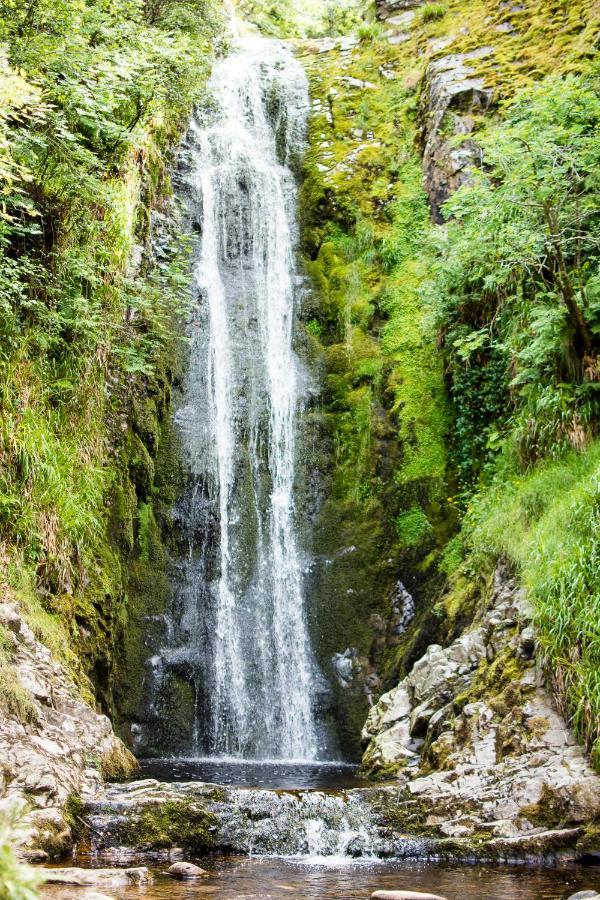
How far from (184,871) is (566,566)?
3.95 meters

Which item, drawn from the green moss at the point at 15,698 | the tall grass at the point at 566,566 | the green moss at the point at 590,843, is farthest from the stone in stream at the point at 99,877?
the tall grass at the point at 566,566

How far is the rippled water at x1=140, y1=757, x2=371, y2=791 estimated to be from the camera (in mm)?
7761

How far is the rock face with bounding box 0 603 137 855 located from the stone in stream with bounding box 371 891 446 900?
7.41ft

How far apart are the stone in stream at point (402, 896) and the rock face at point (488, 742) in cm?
156

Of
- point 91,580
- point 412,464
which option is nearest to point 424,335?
point 412,464

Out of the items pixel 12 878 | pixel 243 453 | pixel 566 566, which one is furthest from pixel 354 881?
pixel 243 453

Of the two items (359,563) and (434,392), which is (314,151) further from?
(359,563)

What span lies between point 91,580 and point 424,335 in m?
7.06

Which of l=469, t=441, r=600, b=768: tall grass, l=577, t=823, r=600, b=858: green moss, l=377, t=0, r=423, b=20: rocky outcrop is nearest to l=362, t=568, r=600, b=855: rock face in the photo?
l=577, t=823, r=600, b=858: green moss

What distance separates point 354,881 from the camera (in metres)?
4.96

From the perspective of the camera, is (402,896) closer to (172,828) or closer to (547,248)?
(172,828)

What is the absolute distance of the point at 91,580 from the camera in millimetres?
9078

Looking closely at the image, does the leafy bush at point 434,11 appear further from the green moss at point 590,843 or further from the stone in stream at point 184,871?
the stone in stream at point 184,871

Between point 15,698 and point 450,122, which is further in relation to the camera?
point 450,122
